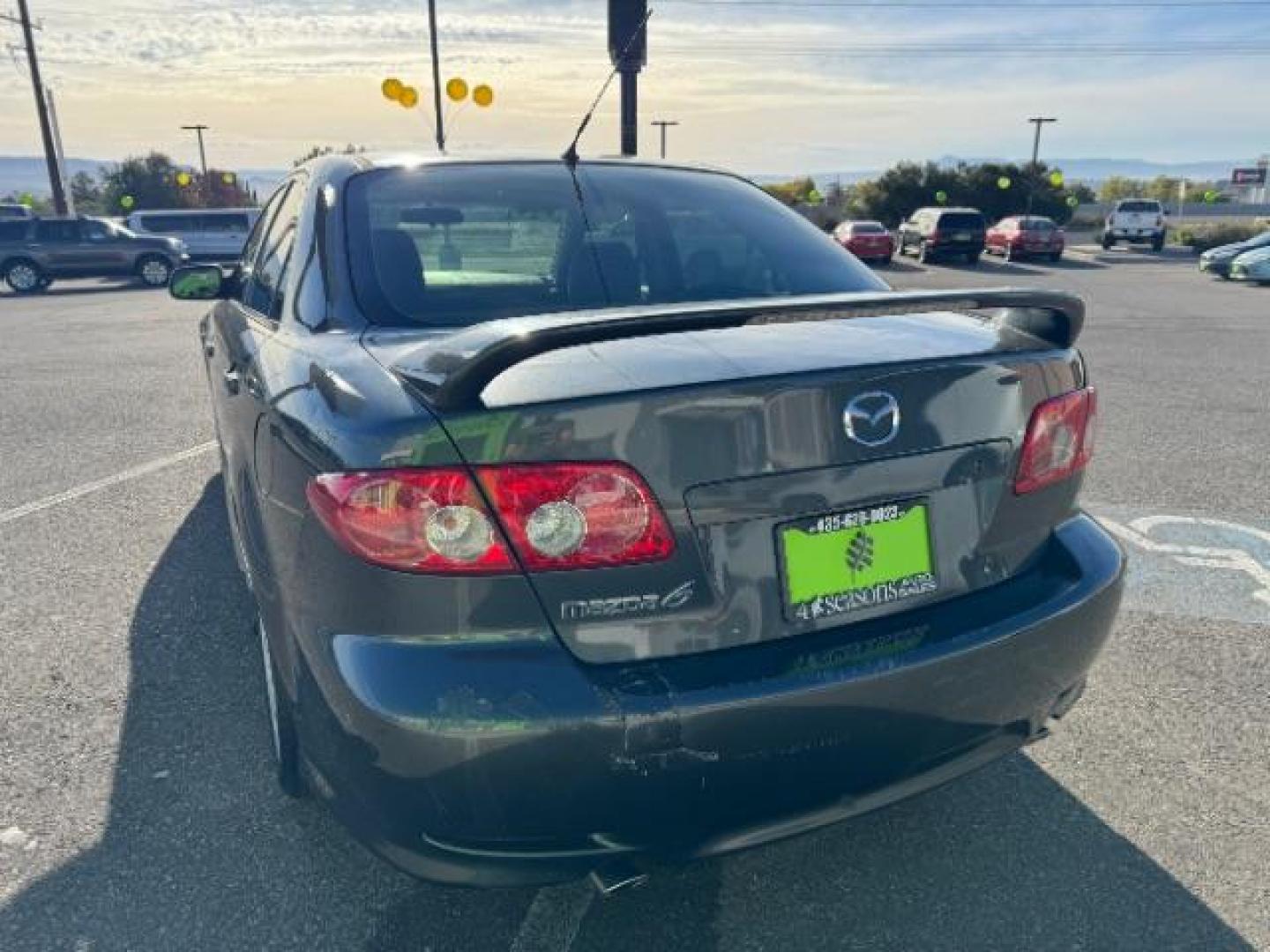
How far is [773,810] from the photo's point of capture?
5.53 feet

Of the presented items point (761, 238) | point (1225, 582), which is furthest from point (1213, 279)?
point (761, 238)

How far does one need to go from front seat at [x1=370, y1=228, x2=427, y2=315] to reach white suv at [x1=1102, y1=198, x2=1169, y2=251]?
39.3 metres

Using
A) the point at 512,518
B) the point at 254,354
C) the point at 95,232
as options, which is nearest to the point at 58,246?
the point at 95,232

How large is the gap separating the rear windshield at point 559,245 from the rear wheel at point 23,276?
23905 millimetres

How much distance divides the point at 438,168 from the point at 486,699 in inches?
69.8

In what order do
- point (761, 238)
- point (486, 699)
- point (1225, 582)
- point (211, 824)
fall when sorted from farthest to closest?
point (1225, 582) → point (761, 238) → point (211, 824) → point (486, 699)

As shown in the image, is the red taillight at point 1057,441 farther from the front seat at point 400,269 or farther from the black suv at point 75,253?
the black suv at point 75,253

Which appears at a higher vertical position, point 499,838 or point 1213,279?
point 499,838

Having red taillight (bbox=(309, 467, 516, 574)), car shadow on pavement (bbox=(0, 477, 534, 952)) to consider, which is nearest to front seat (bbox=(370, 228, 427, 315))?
red taillight (bbox=(309, 467, 516, 574))

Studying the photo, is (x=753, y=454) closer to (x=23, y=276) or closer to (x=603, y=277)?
(x=603, y=277)

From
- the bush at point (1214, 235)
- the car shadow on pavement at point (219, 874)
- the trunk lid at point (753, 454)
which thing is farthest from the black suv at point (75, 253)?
the bush at point (1214, 235)

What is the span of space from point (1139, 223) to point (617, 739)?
40067 mm

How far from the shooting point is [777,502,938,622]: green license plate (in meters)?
1.68

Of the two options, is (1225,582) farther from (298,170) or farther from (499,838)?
(298,170)
